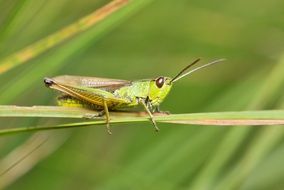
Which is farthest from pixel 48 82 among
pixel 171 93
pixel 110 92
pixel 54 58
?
pixel 171 93

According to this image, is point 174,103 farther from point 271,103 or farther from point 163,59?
point 271,103

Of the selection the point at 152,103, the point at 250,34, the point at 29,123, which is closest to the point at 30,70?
the point at 29,123

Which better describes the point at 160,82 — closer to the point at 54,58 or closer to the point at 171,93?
the point at 54,58

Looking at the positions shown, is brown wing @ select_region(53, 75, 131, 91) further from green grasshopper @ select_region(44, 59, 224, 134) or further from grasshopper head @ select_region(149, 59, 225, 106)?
grasshopper head @ select_region(149, 59, 225, 106)

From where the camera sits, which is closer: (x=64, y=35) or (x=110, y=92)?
(x=64, y=35)

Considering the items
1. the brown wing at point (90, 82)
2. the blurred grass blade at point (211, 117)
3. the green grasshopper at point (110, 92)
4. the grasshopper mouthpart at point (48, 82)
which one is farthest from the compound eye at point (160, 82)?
the blurred grass blade at point (211, 117)

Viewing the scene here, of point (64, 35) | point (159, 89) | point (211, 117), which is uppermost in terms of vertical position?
point (64, 35)

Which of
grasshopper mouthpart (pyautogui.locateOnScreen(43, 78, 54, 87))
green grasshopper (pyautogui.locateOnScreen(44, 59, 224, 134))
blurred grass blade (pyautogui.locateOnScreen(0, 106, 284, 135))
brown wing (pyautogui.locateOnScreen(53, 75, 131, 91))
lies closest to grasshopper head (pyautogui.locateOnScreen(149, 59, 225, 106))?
green grasshopper (pyautogui.locateOnScreen(44, 59, 224, 134))
